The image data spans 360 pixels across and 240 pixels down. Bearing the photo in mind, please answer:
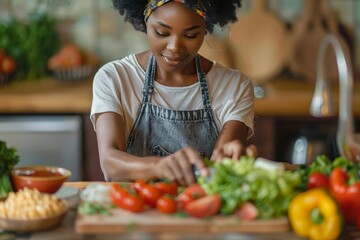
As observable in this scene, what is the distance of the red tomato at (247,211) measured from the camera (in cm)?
220

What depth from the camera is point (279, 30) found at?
203 inches

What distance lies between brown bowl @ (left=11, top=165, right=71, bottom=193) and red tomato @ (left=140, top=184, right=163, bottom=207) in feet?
1.02

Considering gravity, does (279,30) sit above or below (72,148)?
above

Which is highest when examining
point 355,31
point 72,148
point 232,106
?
point 355,31

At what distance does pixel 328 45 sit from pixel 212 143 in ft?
7.26

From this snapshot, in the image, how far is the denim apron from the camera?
3020mm

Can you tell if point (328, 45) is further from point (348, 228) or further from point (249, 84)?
point (348, 228)

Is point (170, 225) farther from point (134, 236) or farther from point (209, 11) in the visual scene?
point (209, 11)

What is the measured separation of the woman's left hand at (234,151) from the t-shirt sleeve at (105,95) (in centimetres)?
51

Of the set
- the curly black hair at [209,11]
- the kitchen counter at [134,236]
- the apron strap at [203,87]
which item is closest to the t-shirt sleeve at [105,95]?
the curly black hair at [209,11]

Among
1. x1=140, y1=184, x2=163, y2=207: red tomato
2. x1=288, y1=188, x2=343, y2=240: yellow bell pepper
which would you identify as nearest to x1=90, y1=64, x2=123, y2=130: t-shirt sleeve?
x1=140, y1=184, x2=163, y2=207: red tomato

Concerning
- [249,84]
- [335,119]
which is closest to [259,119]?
[335,119]

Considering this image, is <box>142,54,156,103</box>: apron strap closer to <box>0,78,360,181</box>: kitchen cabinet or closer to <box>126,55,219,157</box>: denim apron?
<box>126,55,219,157</box>: denim apron

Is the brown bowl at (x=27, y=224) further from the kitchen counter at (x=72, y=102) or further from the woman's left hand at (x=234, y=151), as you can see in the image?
the kitchen counter at (x=72, y=102)
